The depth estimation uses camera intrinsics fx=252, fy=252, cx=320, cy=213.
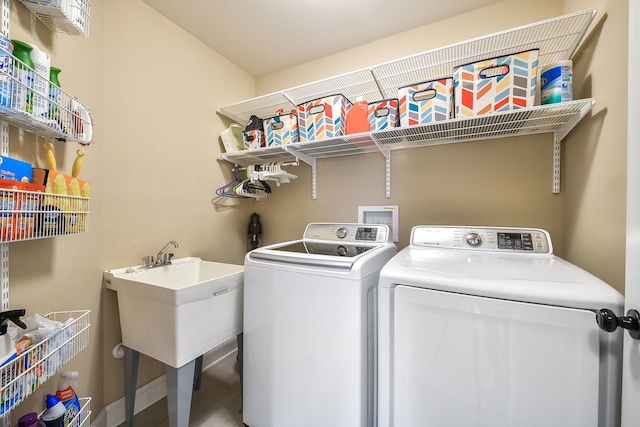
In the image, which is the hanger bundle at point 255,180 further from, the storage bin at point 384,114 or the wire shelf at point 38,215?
the wire shelf at point 38,215

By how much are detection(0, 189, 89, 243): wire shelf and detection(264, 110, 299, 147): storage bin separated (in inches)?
48.8

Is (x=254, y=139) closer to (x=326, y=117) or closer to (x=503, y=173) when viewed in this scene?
(x=326, y=117)

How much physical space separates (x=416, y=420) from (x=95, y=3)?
2.60m

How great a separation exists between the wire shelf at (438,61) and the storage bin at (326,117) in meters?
0.15

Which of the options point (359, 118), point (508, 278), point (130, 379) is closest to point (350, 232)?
point (359, 118)

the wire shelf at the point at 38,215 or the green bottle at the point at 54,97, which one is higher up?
the green bottle at the point at 54,97

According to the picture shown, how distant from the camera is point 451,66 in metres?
1.63

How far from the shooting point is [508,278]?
2.91ft

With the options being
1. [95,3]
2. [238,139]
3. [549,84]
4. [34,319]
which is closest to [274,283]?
[34,319]

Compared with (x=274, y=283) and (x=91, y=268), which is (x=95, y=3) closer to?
(x=91, y=268)

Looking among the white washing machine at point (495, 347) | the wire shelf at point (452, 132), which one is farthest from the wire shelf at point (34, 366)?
the wire shelf at point (452, 132)

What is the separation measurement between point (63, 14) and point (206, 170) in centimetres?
117

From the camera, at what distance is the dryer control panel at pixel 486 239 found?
1.33 m

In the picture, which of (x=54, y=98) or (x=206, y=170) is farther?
(x=206, y=170)
